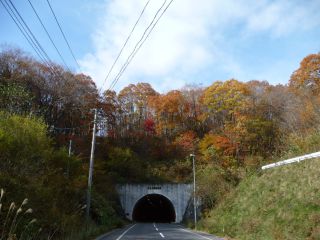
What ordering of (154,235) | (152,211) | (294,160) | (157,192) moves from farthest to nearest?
(152,211), (157,192), (294,160), (154,235)

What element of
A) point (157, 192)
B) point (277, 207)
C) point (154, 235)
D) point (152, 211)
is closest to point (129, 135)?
point (152, 211)

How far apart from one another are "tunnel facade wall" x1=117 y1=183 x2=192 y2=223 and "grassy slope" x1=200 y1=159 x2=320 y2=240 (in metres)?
14.3

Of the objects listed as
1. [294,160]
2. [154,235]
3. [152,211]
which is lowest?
[154,235]

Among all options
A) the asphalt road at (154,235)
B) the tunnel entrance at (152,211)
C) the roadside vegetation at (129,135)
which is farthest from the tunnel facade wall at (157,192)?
the asphalt road at (154,235)

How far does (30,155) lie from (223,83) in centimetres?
4458

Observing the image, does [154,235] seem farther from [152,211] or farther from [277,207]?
[152,211]

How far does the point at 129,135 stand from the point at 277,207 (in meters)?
Result: 41.6

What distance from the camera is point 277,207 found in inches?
675

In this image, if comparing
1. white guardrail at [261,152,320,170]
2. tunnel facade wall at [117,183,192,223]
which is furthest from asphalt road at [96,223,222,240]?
tunnel facade wall at [117,183,192,223]

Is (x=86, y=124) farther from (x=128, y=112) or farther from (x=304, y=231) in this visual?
(x=304, y=231)

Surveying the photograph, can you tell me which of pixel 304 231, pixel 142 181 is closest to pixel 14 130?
pixel 304 231

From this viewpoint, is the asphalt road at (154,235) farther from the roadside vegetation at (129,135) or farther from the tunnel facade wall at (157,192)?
the tunnel facade wall at (157,192)

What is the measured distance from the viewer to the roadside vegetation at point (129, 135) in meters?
13.9

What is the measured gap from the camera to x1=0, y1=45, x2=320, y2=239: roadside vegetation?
1395 cm
